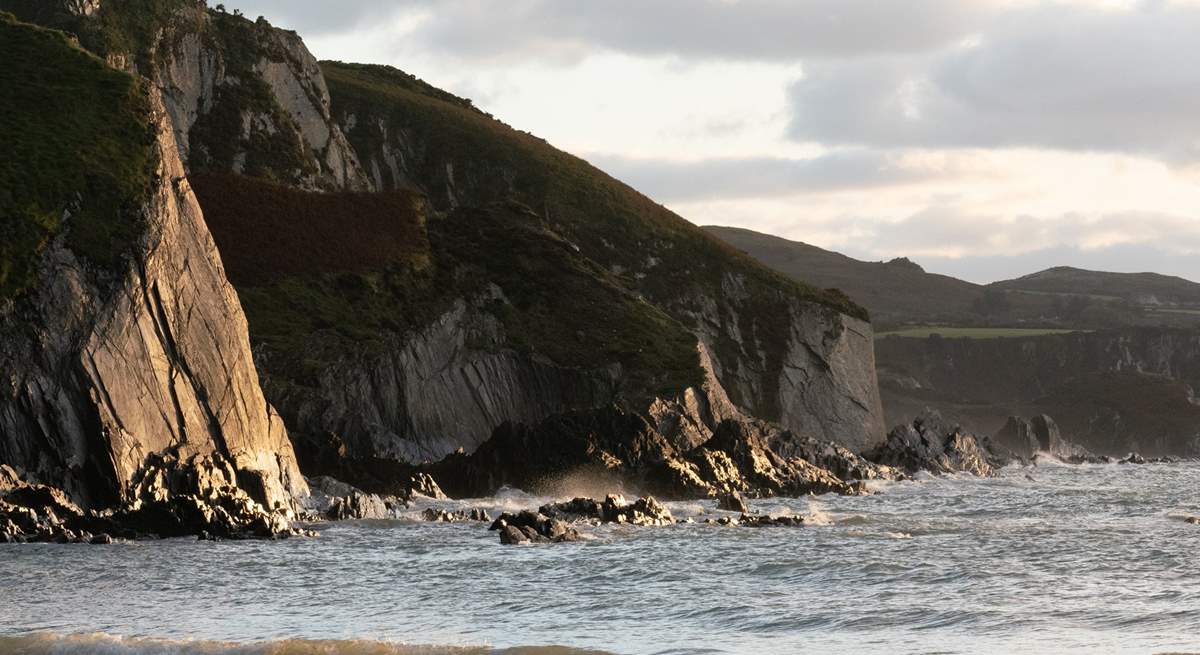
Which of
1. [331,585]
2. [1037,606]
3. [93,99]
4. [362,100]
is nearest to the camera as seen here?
[1037,606]

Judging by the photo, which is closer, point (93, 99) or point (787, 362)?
point (93, 99)

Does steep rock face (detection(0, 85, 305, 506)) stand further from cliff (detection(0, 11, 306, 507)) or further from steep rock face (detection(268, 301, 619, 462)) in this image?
steep rock face (detection(268, 301, 619, 462))

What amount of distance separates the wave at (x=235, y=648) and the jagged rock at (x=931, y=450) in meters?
64.8

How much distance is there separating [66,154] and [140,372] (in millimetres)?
11110

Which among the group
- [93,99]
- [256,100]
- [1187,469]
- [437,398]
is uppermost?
[256,100]

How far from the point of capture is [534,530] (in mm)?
41406

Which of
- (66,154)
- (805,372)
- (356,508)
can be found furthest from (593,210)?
(356,508)

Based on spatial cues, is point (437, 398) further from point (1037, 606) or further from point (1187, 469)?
point (1187, 469)

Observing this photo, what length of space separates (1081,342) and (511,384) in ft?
428

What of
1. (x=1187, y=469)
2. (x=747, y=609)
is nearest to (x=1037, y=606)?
(x=747, y=609)

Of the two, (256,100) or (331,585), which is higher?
(256,100)

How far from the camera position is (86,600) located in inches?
1120

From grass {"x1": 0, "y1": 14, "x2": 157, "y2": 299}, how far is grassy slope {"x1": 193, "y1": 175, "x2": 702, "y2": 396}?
15.1 m

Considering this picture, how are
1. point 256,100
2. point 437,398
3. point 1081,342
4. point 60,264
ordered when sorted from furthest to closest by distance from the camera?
point 1081,342 < point 256,100 < point 437,398 < point 60,264
